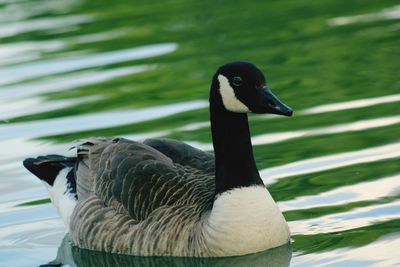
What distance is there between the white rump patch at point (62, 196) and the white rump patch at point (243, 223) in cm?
181

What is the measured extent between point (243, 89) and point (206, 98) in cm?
485

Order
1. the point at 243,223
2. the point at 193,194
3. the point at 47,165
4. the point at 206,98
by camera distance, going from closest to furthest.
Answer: the point at 243,223 < the point at 193,194 < the point at 47,165 < the point at 206,98

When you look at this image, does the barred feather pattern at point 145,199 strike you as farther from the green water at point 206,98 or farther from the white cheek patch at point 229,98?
the white cheek patch at point 229,98

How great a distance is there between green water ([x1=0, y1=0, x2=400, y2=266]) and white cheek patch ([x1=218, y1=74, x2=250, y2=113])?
1.20 meters

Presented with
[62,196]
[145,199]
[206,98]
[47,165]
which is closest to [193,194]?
[145,199]

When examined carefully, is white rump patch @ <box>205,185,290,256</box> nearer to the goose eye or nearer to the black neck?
the black neck

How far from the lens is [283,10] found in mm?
19109

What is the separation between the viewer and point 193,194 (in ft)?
34.9

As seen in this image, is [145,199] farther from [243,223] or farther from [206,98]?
[206,98]

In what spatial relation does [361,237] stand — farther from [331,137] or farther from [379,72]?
[379,72]

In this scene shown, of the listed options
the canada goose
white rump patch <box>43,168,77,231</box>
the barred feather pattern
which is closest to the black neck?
the canada goose

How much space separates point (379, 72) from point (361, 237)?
5.26 m

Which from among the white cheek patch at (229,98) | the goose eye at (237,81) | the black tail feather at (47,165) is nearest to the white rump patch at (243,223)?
the white cheek patch at (229,98)

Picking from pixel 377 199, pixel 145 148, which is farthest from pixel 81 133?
pixel 377 199
